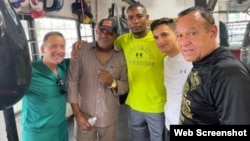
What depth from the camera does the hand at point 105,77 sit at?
183 cm

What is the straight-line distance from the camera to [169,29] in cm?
176

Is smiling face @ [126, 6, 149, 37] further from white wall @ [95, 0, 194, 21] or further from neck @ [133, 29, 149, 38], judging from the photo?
white wall @ [95, 0, 194, 21]

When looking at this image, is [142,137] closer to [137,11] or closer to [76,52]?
[76,52]

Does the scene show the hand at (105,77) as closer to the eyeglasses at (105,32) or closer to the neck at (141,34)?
the eyeglasses at (105,32)

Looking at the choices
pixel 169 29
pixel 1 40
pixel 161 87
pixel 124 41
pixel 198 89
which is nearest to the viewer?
pixel 1 40

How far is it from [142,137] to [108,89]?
555 mm

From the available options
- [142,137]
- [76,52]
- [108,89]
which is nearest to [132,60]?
[108,89]

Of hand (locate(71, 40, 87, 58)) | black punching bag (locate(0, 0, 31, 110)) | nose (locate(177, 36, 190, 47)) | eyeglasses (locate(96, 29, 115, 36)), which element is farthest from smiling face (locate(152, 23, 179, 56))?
black punching bag (locate(0, 0, 31, 110))

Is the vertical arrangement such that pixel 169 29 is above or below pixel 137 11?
below

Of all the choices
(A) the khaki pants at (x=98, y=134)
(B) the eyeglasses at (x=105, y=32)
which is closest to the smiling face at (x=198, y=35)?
(B) the eyeglasses at (x=105, y=32)

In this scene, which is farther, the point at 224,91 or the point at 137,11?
the point at 137,11

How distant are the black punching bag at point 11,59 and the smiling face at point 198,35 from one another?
0.74 m

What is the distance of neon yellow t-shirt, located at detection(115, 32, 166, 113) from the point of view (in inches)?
74.9

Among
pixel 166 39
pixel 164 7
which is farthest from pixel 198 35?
pixel 164 7
